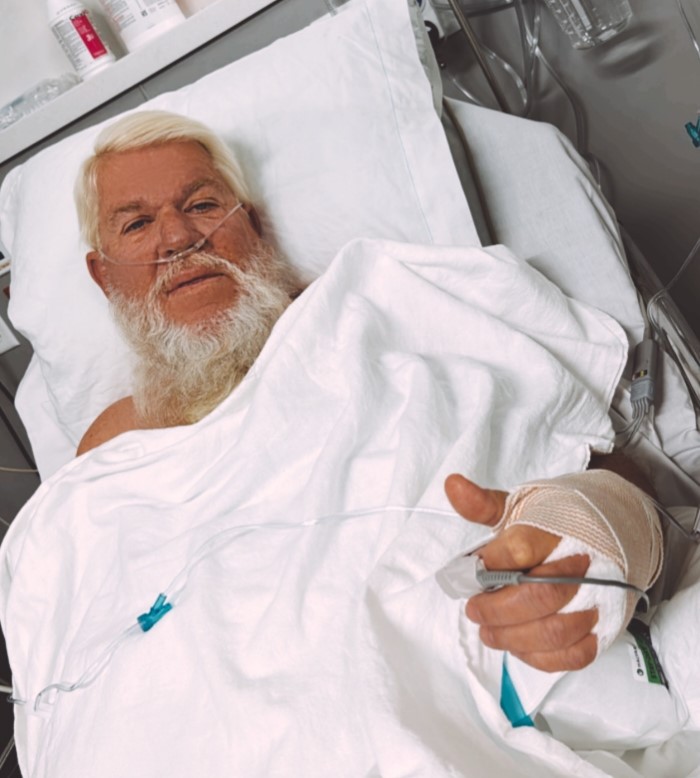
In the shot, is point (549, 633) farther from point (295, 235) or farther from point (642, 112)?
point (642, 112)

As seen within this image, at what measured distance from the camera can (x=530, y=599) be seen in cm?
58

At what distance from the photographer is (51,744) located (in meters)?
0.92

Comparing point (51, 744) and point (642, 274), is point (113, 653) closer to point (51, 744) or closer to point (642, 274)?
point (51, 744)

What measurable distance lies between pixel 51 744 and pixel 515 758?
0.57m

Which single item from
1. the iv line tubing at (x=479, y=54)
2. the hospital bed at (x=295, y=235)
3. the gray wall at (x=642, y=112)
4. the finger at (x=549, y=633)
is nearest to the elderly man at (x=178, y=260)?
the hospital bed at (x=295, y=235)

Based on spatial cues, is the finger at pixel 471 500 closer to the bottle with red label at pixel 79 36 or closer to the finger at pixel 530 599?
the finger at pixel 530 599

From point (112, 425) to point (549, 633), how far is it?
3.20 ft

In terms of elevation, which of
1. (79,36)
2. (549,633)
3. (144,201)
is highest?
(79,36)

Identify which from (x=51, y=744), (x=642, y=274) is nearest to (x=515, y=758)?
(x=51, y=744)

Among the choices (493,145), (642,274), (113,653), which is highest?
(493,145)

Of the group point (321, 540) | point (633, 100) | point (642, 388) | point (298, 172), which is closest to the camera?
point (321, 540)

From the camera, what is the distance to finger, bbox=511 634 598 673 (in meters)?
0.61

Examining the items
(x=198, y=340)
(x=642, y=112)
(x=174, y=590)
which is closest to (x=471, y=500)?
(x=174, y=590)

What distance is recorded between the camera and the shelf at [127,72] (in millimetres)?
1496
